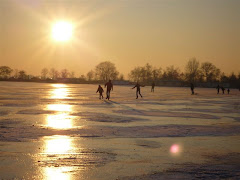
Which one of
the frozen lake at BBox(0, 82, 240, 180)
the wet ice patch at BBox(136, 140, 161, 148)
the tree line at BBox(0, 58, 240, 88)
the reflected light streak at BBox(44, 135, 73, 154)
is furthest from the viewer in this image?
the tree line at BBox(0, 58, 240, 88)

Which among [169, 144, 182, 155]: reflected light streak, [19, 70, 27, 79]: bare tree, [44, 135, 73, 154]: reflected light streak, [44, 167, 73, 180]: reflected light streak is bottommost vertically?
[44, 135, 73, 154]: reflected light streak

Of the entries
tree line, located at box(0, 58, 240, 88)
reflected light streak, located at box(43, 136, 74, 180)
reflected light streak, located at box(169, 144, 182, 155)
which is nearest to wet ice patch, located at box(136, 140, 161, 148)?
reflected light streak, located at box(169, 144, 182, 155)

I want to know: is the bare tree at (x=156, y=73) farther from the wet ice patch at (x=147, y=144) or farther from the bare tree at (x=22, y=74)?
the wet ice patch at (x=147, y=144)

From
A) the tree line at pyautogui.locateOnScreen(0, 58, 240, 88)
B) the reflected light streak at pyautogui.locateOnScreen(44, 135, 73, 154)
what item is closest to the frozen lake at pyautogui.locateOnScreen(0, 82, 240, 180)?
the reflected light streak at pyautogui.locateOnScreen(44, 135, 73, 154)

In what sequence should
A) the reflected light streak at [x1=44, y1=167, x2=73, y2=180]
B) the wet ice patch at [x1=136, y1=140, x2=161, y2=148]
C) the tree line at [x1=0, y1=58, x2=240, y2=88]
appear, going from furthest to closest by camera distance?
1. the tree line at [x1=0, y1=58, x2=240, y2=88]
2. the wet ice patch at [x1=136, y1=140, x2=161, y2=148]
3. the reflected light streak at [x1=44, y1=167, x2=73, y2=180]

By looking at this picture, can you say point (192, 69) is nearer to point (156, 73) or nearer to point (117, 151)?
point (156, 73)

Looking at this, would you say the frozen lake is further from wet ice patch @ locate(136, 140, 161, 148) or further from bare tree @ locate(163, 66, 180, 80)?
bare tree @ locate(163, 66, 180, 80)

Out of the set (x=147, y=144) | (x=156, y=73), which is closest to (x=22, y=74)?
(x=156, y=73)

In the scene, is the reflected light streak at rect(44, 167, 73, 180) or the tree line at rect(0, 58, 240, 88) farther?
the tree line at rect(0, 58, 240, 88)

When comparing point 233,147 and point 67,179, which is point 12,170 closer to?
point 67,179

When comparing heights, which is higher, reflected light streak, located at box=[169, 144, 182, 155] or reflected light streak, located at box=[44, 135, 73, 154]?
reflected light streak, located at box=[169, 144, 182, 155]

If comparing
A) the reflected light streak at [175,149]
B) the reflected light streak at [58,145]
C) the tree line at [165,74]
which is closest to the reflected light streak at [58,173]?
the reflected light streak at [58,145]

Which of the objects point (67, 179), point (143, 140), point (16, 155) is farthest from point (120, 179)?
point (143, 140)

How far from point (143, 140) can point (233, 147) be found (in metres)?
2.21
